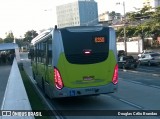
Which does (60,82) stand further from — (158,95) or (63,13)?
(63,13)

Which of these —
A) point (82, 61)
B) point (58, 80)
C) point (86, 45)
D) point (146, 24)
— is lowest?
point (58, 80)

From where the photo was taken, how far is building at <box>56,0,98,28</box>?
246ft

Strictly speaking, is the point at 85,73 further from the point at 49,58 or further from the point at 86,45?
the point at 49,58

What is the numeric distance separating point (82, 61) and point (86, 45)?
0.61 m

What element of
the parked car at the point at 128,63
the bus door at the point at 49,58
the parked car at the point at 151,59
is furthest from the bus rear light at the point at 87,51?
the parked car at the point at 151,59

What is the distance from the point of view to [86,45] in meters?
13.6

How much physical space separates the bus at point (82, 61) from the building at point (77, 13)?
198 feet

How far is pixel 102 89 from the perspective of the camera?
529 inches

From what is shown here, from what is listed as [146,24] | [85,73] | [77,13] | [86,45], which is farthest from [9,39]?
[85,73]

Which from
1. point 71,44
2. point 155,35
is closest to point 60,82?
point 71,44

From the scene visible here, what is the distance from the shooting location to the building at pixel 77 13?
74.9 metres

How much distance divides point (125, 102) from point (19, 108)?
606 centimetres

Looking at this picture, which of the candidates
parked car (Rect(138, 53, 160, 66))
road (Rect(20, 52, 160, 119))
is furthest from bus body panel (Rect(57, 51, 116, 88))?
parked car (Rect(138, 53, 160, 66))

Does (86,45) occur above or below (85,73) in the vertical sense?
above
